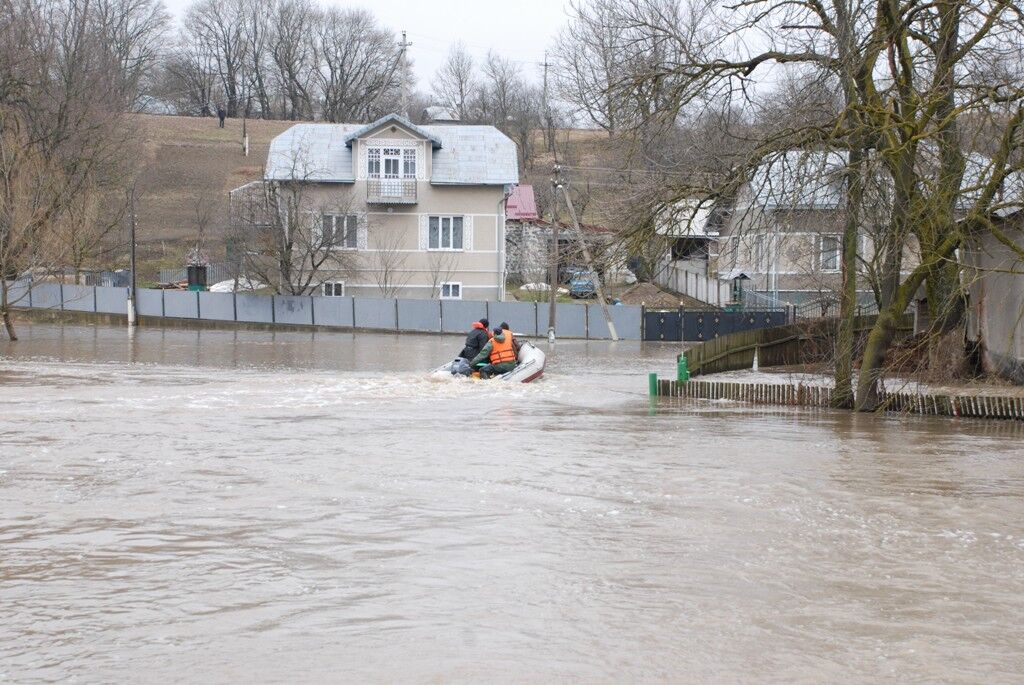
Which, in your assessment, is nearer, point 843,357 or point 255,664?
point 255,664

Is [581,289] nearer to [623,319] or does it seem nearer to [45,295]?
[623,319]

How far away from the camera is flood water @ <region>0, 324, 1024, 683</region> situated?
26.4 feet

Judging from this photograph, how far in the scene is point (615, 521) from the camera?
1212cm

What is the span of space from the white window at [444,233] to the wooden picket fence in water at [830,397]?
31675mm

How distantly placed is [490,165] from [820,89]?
3573 centimetres

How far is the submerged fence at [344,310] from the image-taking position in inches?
1938

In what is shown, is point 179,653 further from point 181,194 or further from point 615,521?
point 181,194

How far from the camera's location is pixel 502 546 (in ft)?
36.2

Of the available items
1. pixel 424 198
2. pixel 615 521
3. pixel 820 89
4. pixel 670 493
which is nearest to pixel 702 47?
pixel 820 89

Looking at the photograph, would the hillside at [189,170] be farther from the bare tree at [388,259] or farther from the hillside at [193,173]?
the bare tree at [388,259]

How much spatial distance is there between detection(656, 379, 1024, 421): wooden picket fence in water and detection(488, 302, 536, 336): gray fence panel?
2550 cm

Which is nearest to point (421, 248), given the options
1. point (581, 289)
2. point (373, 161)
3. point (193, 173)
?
point (373, 161)

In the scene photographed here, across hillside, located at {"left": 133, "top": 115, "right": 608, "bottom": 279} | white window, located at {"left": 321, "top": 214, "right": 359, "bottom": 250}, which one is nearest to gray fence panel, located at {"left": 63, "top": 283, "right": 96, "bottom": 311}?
hillside, located at {"left": 133, "top": 115, "right": 608, "bottom": 279}

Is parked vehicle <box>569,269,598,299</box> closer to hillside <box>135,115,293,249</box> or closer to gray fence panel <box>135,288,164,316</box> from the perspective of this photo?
hillside <box>135,115,293,249</box>
